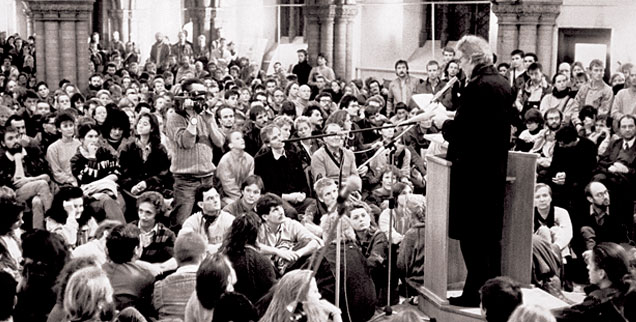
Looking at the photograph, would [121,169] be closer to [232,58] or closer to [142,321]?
[142,321]

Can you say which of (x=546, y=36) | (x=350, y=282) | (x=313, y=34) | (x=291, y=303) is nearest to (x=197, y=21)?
(x=313, y=34)

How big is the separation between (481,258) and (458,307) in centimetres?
32

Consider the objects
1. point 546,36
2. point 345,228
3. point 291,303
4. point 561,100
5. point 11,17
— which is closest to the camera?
point 291,303

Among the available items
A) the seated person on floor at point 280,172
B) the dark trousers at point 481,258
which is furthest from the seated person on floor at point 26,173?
the dark trousers at point 481,258

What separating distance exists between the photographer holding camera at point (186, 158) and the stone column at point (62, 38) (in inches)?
213

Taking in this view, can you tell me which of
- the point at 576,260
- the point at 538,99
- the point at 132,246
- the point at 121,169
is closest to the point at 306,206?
the point at 121,169

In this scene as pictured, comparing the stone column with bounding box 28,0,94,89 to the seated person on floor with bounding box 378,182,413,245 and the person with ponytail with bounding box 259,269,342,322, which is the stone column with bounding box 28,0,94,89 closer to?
the seated person on floor with bounding box 378,182,413,245

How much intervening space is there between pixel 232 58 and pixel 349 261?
46.1ft

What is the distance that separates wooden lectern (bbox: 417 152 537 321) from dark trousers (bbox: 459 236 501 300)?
0.57 ft

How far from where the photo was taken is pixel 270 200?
631 cm

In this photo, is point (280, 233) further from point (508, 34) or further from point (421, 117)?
point (508, 34)

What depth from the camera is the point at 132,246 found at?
5109mm

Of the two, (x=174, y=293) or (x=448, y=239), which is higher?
(x=448, y=239)

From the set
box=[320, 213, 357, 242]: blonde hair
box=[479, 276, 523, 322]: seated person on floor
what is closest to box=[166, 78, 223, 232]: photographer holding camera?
box=[320, 213, 357, 242]: blonde hair
